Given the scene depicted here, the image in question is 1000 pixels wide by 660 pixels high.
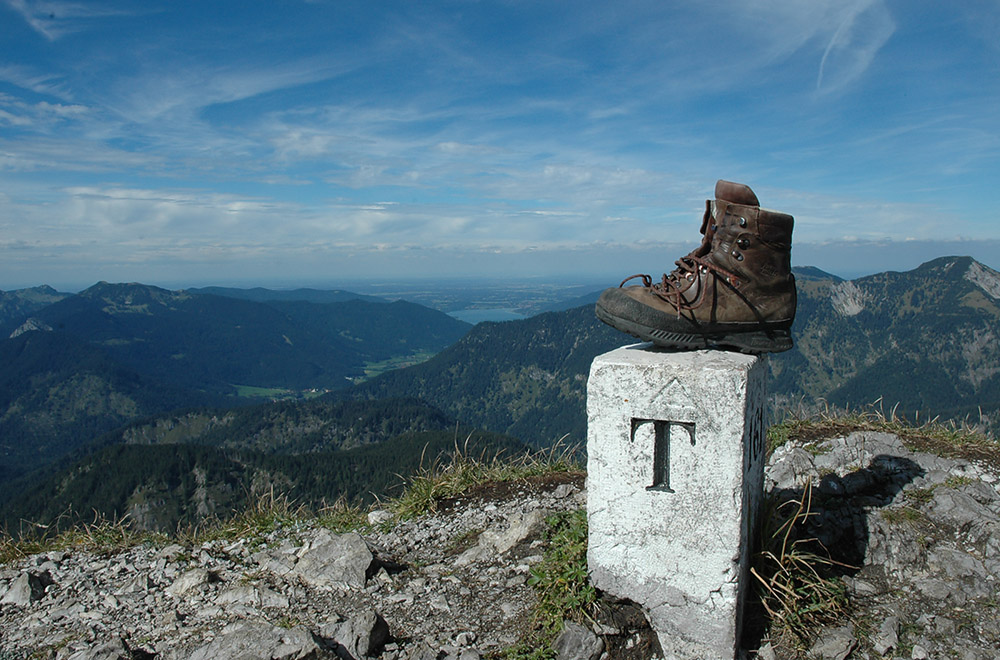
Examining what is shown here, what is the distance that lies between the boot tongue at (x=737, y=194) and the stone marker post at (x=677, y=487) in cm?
119

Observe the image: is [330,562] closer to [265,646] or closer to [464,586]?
[464,586]

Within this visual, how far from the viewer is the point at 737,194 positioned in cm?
454

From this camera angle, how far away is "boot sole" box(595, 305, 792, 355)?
457 cm

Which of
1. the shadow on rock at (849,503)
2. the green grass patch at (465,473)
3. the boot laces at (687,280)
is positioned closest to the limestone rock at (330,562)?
the green grass patch at (465,473)

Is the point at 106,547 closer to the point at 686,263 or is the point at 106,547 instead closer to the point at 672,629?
the point at 672,629

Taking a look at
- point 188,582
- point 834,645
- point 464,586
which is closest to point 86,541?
point 188,582

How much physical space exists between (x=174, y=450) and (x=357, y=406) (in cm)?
7250

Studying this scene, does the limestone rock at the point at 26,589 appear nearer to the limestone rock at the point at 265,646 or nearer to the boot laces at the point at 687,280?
the limestone rock at the point at 265,646

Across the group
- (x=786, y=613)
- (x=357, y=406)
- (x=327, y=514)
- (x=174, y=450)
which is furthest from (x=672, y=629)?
(x=357, y=406)

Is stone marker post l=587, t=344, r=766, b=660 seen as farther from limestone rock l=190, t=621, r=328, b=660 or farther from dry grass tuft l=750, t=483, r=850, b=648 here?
limestone rock l=190, t=621, r=328, b=660

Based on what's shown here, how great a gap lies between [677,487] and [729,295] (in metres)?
1.54

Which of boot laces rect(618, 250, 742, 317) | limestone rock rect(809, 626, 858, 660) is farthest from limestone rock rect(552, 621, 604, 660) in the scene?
boot laces rect(618, 250, 742, 317)

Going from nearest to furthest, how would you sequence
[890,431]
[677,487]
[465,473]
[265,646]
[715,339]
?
[265,646]
[677,487]
[715,339]
[890,431]
[465,473]

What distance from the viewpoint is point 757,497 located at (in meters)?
4.93
